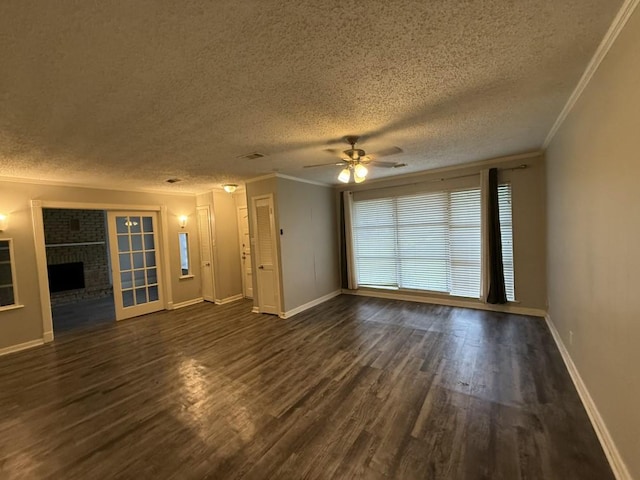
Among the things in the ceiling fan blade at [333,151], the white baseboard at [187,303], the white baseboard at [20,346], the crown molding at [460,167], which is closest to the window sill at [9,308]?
the white baseboard at [20,346]

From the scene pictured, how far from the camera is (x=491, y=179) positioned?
4367mm

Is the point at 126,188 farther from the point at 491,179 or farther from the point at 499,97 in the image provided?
the point at 491,179

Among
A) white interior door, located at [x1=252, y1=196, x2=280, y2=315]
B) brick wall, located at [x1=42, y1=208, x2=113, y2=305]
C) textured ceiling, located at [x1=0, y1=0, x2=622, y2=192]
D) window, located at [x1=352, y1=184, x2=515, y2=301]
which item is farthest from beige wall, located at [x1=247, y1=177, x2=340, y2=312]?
brick wall, located at [x1=42, y1=208, x2=113, y2=305]

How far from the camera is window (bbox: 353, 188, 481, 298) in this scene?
4.76 metres

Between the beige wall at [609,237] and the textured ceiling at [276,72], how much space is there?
9.9 inches

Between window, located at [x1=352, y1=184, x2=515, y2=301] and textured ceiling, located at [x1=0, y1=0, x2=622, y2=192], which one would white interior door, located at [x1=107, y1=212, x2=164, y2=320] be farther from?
window, located at [x1=352, y1=184, x2=515, y2=301]

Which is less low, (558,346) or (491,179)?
(491,179)

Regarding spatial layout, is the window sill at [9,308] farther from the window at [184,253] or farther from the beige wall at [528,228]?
the beige wall at [528,228]

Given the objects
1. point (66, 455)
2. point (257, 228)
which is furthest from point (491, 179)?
point (66, 455)

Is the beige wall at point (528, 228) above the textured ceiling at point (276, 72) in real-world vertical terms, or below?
below

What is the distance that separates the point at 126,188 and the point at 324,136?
4300 millimetres

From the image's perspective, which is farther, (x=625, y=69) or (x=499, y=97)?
(x=499, y=97)

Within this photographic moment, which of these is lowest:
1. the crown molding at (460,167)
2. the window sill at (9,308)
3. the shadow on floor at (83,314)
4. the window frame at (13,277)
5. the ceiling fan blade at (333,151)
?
the shadow on floor at (83,314)

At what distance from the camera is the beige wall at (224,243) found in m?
6.00
